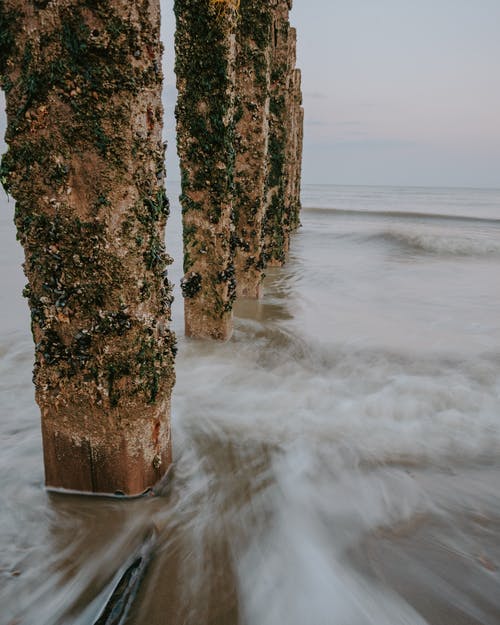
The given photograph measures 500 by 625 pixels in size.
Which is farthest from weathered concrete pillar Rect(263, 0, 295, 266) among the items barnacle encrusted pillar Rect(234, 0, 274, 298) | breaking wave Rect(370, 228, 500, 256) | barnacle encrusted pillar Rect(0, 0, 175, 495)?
breaking wave Rect(370, 228, 500, 256)

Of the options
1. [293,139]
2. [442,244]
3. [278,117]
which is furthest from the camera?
[442,244]

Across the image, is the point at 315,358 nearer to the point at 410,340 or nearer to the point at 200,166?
the point at 410,340

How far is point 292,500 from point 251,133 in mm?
4102

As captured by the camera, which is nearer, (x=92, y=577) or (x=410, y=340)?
(x=92, y=577)

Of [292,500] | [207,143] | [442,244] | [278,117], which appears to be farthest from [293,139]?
[292,500]

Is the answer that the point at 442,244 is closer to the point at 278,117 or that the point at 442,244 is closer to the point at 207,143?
the point at 278,117

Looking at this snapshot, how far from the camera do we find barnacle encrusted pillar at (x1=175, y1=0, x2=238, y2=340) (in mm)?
3420

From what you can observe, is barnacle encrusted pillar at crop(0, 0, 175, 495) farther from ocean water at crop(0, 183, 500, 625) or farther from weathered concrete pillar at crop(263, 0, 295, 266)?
weathered concrete pillar at crop(263, 0, 295, 266)

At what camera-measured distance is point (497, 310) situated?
257 inches

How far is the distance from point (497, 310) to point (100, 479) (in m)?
6.29

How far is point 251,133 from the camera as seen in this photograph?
201 inches

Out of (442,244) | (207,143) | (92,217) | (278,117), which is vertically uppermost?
(278,117)

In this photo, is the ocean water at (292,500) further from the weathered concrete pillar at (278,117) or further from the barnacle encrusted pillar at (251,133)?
the weathered concrete pillar at (278,117)

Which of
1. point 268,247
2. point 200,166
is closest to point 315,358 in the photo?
point 200,166
